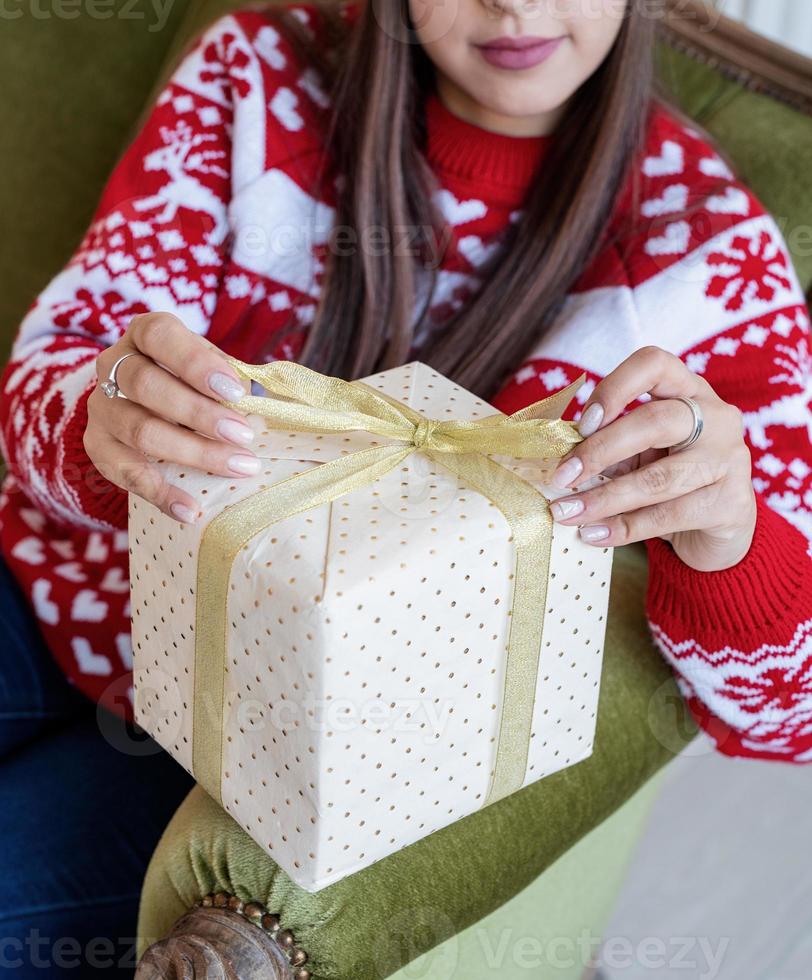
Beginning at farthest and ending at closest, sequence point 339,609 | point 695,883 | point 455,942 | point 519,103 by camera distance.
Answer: point 695,883 < point 519,103 < point 455,942 < point 339,609

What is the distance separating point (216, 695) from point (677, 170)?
0.63 m

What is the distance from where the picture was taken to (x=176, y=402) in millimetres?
633

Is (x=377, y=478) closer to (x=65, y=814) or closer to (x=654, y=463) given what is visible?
(x=654, y=463)

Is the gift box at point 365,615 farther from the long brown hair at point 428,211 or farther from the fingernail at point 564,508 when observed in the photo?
the long brown hair at point 428,211

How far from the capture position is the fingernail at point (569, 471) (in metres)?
0.59

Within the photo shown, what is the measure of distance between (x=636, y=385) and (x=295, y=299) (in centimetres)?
48

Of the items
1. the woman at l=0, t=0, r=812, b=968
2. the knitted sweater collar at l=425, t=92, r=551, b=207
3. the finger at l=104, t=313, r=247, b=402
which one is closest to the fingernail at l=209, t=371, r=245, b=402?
the finger at l=104, t=313, r=247, b=402

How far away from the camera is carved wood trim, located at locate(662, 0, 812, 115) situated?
106 centimetres

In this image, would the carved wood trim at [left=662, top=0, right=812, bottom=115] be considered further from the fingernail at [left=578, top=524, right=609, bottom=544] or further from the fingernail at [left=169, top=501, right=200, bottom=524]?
the fingernail at [left=169, top=501, right=200, bottom=524]

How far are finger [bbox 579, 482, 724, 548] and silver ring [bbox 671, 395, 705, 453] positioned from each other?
33 mm

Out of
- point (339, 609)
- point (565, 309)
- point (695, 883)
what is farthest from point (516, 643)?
point (695, 883)

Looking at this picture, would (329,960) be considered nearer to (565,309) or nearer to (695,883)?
(565,309)

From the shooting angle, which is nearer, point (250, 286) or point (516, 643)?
point (516, 643)

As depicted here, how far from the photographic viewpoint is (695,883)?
1.49 m
